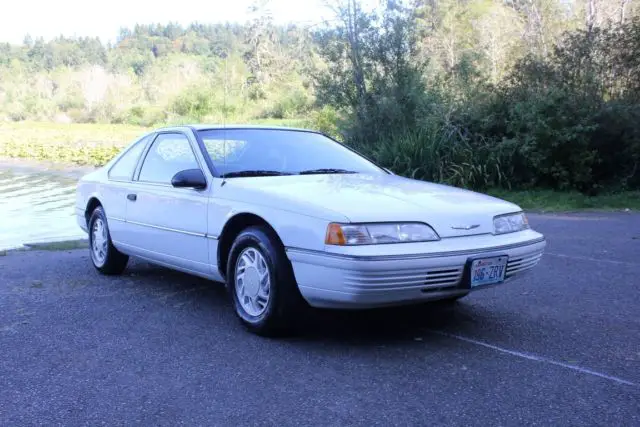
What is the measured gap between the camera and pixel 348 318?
193 inches

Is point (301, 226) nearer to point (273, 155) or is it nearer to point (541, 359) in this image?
point (273, 155)

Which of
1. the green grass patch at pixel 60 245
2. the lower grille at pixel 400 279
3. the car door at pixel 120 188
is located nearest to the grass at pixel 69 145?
the green grass patch at pixel 60 245

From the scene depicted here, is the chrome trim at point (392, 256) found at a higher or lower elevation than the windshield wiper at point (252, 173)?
lower

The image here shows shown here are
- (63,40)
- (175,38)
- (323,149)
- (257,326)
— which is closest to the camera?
(257,326)

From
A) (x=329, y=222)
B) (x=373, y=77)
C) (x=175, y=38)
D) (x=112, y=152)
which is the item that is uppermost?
(x=175, y=38)

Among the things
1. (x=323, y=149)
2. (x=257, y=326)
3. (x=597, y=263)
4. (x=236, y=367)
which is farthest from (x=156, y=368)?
(x=597, y=263)

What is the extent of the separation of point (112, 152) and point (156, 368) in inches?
990

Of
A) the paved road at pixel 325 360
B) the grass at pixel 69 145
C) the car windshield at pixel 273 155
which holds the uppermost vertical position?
the car windshield at pixel 273 155

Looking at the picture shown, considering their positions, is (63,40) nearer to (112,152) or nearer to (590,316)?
(112,152)

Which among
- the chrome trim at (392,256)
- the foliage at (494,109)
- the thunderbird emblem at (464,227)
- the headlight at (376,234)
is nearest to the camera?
the chrome trim at (392,256)

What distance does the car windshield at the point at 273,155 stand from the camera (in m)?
5.08

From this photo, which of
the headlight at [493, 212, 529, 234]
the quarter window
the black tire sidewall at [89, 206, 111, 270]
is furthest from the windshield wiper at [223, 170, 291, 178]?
the black tire sidewall at [89, 206, 111, 270]

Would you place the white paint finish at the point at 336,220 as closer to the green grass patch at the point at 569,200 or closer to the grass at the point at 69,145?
the green grass patch at the point at 569,200

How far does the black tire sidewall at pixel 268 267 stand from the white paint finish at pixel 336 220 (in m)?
0.12
